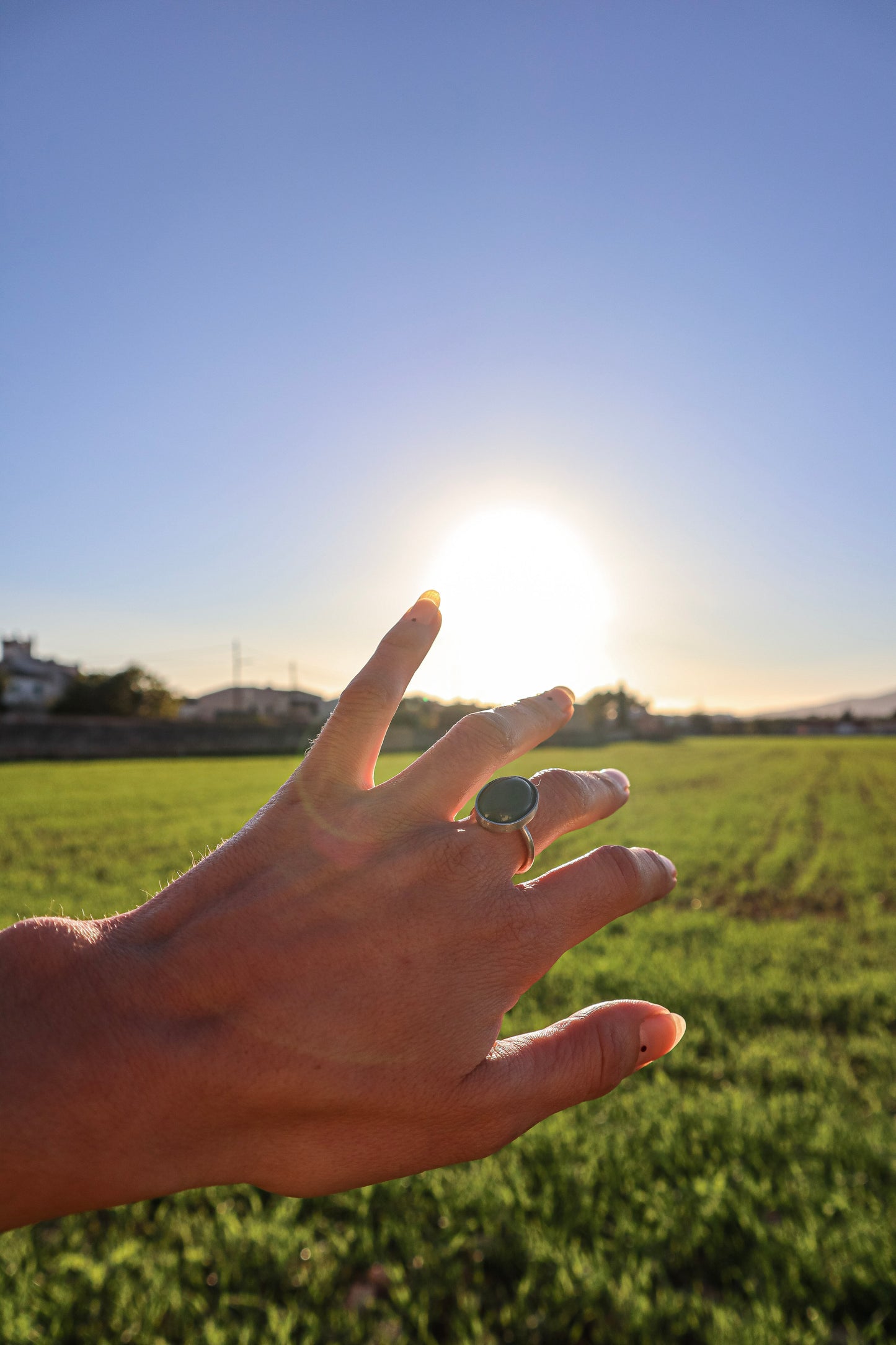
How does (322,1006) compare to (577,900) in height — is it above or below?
below

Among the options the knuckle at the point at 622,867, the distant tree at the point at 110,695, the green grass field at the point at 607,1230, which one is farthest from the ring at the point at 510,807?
the distant tree at the point at 110,695

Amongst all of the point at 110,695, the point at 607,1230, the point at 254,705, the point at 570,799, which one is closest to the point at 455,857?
the point at 570,799

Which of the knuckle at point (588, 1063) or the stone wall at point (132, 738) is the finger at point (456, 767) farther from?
the stone wall at point (132, 738)

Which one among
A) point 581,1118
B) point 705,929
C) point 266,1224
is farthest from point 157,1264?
point 705,929

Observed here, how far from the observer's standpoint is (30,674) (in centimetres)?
5159

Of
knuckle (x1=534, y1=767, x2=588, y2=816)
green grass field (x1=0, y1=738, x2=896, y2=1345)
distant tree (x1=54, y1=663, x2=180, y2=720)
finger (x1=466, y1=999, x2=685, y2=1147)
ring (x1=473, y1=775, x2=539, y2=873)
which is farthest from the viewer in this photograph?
distant tree (x1=54, y1=663, x2=180, y2=720)

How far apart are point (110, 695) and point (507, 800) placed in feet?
141

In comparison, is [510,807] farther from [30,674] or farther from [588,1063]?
[30,674]

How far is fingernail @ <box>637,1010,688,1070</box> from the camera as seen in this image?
1156mm

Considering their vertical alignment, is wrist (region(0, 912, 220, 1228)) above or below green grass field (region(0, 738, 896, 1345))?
above

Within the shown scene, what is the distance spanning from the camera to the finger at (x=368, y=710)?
124 centimetres

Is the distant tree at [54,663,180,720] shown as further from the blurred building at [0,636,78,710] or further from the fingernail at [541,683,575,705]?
the fingernail at [541,683,575,705]

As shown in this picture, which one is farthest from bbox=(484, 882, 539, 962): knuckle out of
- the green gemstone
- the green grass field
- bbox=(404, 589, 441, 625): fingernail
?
the green grass field

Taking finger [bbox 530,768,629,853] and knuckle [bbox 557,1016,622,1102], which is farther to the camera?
finger [bbox 530,768,629,853]
